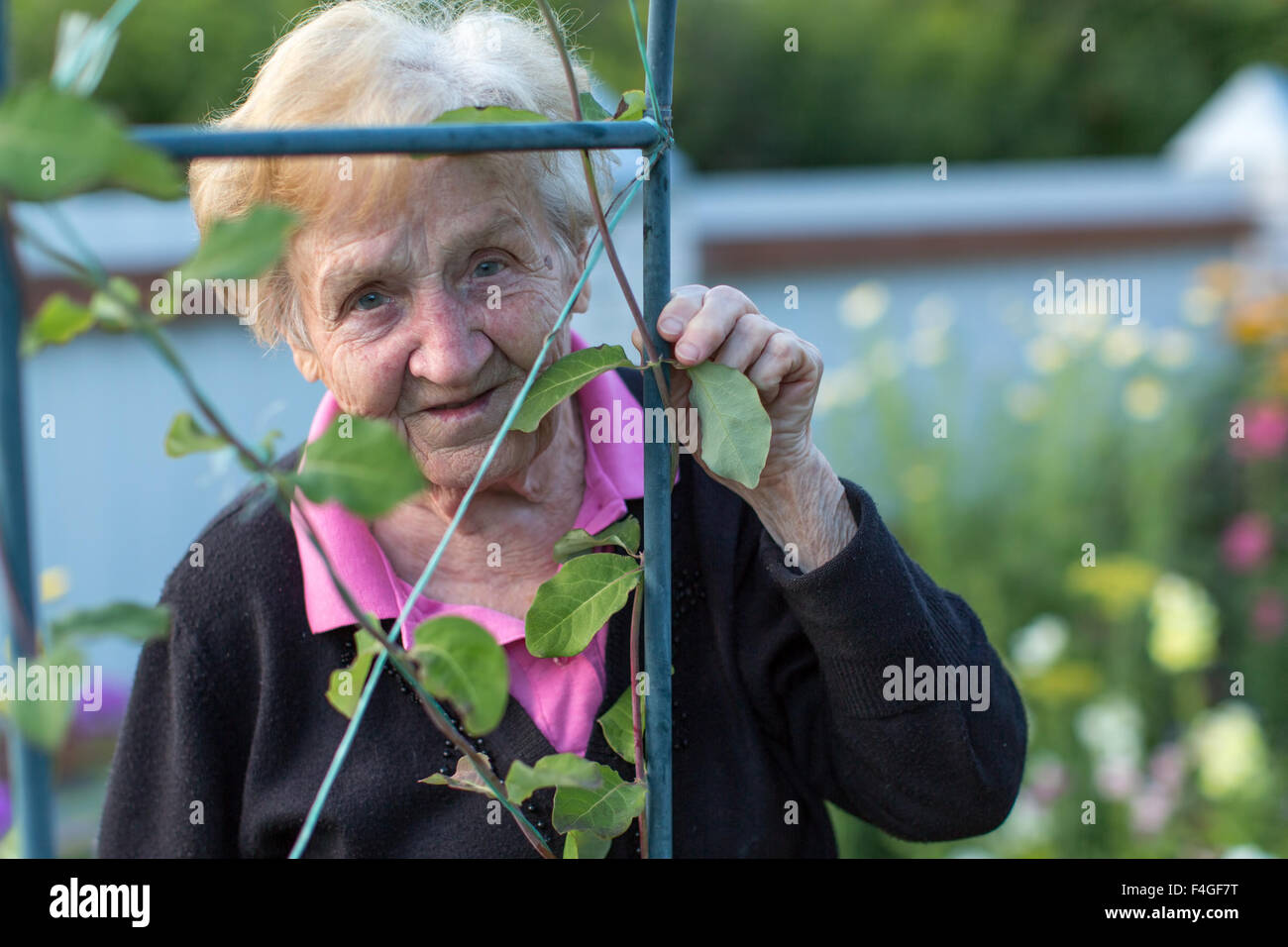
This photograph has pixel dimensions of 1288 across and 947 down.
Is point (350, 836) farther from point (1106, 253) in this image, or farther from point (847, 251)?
point (1106, 253)

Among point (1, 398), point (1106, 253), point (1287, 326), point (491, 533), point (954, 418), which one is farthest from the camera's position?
point (1106, 253)

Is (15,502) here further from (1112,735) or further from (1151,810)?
(1151,810)

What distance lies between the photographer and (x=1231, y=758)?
2.26 meters

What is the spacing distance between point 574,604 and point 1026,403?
8.52 feet

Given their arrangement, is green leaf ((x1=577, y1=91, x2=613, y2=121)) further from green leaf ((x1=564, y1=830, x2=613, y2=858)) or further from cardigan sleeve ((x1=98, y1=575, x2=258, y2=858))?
cardigan sleeve ((x1=98, y1=575, x2=258, y2=858))

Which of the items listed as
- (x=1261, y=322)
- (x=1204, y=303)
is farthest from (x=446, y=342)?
(x=1261, y=322)

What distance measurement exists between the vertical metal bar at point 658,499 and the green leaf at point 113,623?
0.33 metres

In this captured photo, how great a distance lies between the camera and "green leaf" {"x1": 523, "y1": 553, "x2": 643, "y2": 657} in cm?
79

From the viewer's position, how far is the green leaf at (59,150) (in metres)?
0.45

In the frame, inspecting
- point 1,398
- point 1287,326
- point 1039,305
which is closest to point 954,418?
point 1039,305

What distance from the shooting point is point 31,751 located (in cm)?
51

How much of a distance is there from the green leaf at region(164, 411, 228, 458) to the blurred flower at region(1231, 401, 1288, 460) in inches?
119

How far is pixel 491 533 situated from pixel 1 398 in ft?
2.33

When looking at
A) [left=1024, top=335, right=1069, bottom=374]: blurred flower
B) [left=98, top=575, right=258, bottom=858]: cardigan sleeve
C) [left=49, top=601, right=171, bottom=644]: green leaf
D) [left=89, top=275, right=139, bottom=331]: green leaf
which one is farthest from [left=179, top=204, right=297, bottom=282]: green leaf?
[left=1024, top=335, right=1069, bottom=374]: blurred flower
